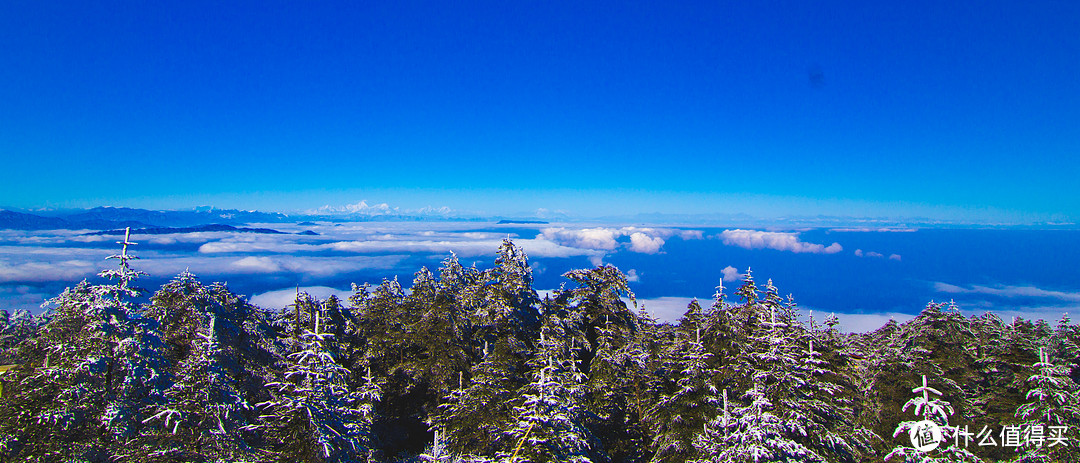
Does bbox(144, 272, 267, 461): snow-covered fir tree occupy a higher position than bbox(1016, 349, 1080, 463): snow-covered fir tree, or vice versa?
bbox(144, 272, 267, 461): snow-covered fir tree

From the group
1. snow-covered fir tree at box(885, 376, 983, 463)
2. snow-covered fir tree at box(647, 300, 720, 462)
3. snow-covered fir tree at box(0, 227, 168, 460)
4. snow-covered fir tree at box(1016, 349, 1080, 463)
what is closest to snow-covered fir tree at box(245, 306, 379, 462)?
snow-covered fir tree at box(0, 227, 168, 460)

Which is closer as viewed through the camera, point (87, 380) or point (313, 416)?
A: point (87, 380)

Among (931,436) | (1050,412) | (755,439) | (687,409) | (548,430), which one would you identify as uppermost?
(931,436)

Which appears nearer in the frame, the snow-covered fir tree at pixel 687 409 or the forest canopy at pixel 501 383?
the forest canopy at pixel 501 383

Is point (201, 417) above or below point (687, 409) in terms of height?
above

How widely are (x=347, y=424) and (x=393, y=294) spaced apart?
20779 mm

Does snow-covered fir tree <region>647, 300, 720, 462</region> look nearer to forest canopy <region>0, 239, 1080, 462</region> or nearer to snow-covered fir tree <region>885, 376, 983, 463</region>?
forest canopy <region>0, 239, 1080, 462</region>

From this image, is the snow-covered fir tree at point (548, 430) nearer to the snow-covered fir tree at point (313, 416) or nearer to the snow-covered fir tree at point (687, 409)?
the snow-covered fir tree at point (313, 416)

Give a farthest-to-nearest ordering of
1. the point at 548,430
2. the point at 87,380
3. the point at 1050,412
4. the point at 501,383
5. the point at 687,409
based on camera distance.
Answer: the point at 687,409 → the point at 501,383 → the point at 1050,412 → the point at 548,430 → the point at 87,380

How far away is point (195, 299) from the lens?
19188mm

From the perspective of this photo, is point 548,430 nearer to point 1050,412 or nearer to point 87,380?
point 87,380

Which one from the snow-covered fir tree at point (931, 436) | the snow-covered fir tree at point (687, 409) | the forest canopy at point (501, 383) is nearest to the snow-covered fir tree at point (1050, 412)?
the forest canopy at point (501, 383)

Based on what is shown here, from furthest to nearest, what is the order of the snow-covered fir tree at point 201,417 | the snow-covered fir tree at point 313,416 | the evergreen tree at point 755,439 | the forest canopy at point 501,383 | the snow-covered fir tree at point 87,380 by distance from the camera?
1. the evergreen tree at point 755,439
2. the snow-covered fir tree at point 313,416
3. the snow-covered fir tree at point 201,417
4. the forest canopy at point 501,383
5. the snow-covered fir tree at point 87,380

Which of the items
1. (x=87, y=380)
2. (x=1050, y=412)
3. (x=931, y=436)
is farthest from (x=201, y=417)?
(x=1050, y=412)
